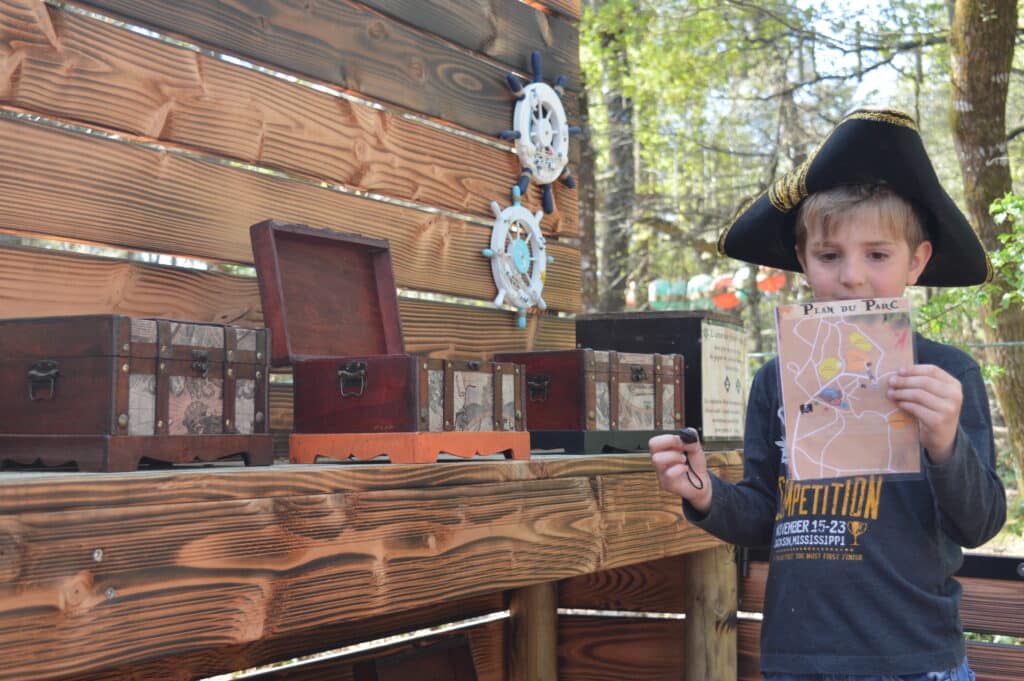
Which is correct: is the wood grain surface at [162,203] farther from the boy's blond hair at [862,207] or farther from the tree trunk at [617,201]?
the tree trunk at [617,201]

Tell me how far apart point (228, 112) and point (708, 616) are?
202 cm

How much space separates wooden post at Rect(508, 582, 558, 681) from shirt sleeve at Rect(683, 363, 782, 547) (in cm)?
155

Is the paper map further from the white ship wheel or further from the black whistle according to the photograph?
the white ship wheel

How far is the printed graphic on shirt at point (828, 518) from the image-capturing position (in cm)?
189

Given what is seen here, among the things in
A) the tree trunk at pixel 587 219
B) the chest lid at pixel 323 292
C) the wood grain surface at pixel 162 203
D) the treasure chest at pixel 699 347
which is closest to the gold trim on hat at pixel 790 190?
the chest lid at pixel 323 292

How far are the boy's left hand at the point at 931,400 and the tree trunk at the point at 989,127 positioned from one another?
606cm

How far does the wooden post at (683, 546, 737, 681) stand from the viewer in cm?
337

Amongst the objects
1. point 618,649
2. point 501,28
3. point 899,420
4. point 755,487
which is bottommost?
point 618,649

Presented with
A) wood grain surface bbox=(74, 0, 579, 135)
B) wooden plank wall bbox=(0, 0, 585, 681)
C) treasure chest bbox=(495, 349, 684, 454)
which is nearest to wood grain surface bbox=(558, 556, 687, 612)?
wooden plank wall bbox=(0, 0, 585, 681)

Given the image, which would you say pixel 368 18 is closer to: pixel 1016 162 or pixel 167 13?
pixel 167 13

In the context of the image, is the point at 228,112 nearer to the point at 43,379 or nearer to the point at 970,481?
the point at 43,379

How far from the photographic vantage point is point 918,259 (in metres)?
2.02

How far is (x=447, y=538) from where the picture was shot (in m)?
2.03

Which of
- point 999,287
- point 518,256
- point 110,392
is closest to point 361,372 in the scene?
point 110,392
